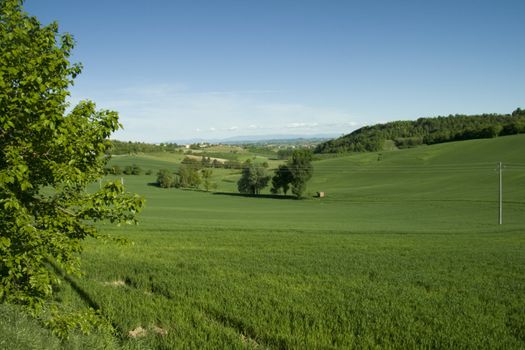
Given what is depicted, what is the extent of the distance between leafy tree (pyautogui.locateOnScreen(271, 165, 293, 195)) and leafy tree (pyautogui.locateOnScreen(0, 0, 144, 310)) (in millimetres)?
→ 67874

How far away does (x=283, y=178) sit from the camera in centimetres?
7550

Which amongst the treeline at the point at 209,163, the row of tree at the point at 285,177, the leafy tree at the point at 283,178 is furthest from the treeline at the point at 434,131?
the leafy tree at the point at 283,178

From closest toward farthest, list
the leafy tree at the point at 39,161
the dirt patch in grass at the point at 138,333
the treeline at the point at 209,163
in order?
the leafy tree at the point at 39,161
the dirt patch in grass at the point at 138,333
the treeline at the point at 209,163

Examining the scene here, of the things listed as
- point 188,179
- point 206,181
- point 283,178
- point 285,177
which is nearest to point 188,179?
point 188,179

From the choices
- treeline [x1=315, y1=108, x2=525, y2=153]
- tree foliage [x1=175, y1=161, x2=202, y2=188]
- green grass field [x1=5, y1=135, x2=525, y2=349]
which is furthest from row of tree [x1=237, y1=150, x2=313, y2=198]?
treeline [x1=315, y1=108, x2=525, y2=153]

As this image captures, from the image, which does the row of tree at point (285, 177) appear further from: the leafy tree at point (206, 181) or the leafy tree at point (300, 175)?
the leafy tree at point (206, 181)

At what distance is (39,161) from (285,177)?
229 ft

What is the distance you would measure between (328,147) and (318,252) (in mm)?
156885

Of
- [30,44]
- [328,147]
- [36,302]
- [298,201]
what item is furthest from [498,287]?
[328,147]

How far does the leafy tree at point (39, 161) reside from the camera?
16.7ft

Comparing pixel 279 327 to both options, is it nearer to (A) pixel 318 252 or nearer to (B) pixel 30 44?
(B) pixel 30 44

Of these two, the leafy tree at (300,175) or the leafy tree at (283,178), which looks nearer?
the leafy tree at (300,175)

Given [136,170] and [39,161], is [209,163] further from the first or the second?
[39,161]

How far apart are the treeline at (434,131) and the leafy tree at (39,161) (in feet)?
423
